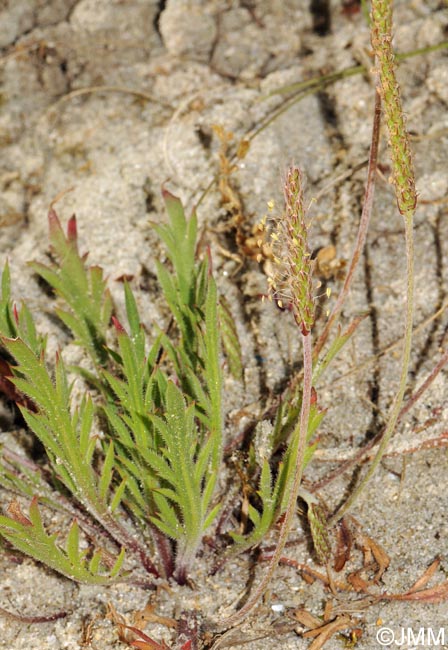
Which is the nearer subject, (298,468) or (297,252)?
(297,252)

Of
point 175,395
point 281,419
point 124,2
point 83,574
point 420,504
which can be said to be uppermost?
point 124,2

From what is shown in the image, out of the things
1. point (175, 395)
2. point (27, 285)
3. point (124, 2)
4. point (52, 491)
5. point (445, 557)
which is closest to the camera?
point (175, 395)

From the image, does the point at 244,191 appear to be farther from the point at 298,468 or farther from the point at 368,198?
the point at 298,468

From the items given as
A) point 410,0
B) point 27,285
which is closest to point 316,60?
point 410,0

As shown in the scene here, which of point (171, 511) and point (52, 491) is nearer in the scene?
point (171, 511)

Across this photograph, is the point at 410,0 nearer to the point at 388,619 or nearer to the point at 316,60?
the point at 316,60

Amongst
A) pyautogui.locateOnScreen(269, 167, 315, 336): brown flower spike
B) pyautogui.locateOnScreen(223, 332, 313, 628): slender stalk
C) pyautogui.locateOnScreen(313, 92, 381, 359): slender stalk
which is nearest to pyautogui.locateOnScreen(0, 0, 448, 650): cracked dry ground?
pyautogui.locateOnScreen(223, 332, 313, 628): slender stalk

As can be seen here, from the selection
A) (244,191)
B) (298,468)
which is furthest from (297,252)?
(244,191)

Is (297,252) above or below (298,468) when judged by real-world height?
above

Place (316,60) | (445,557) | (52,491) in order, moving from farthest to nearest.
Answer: (316,60), (52,491), (445,557)
